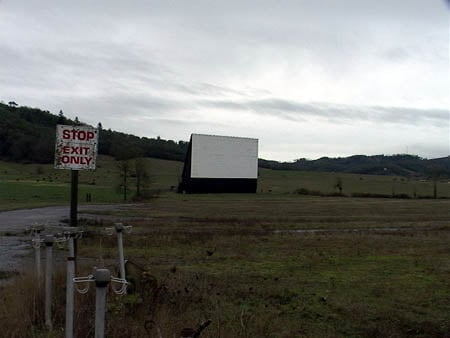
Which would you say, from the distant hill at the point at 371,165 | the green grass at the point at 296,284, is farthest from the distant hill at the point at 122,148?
the green grass at the point at 296,284

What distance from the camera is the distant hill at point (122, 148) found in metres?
118

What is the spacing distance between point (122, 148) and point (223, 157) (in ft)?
48.1

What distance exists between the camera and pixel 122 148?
8269 centimetres

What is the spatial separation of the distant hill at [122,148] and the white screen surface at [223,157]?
10.5 m

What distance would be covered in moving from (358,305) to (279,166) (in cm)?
14338

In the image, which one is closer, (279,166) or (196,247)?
(196,247)

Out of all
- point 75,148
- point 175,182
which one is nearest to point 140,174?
point 175,182

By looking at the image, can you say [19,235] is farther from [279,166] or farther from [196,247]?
[279,166]

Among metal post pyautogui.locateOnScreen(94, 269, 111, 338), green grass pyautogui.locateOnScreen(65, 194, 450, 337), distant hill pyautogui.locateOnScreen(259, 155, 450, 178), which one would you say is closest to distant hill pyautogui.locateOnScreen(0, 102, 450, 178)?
distant hill pyautogui.locateOnScreen(259, 155, 450, 178)

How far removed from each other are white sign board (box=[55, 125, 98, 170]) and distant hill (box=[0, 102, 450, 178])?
5912 cm

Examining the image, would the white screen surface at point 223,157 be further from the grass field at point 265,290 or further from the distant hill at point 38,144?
the grass field at point 265,290

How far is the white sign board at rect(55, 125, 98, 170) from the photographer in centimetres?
777

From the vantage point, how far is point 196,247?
55.3 ft

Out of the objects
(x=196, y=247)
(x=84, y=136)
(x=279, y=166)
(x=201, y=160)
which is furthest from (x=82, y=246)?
(x=279, y=166)
